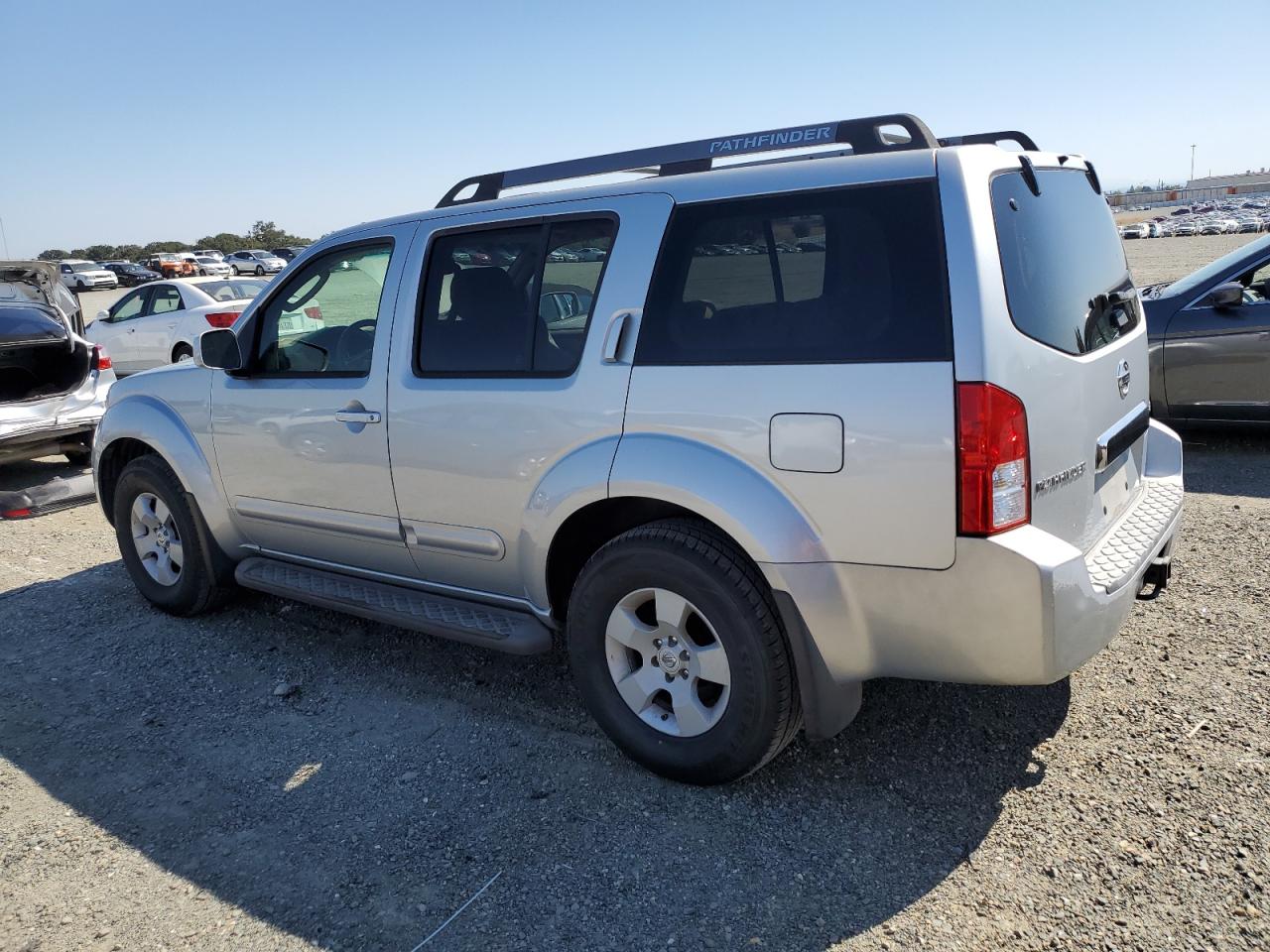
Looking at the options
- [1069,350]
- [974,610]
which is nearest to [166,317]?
[1069,350]

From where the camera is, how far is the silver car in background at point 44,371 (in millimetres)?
7812

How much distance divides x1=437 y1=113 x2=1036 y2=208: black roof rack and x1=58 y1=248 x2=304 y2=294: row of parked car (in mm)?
47732

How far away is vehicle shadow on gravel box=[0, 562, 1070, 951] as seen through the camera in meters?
2.72

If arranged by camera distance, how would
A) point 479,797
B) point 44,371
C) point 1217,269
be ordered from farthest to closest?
point 44,371
point 1217,269
point 479,797

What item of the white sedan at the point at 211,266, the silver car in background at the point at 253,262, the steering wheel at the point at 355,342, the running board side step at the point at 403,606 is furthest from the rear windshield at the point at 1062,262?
the silver car in background at the point at 253,262

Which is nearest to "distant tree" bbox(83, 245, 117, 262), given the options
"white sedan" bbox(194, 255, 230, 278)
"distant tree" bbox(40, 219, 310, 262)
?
"distant tree" bbox(40, 219, 310, 262)

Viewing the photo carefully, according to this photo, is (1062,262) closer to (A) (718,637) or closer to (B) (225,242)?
(A) (718,637)

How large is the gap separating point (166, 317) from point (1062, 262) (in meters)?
14.0

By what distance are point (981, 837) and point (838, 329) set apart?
160 centimetres

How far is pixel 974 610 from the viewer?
2.67 metres

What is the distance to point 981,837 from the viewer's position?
291cm

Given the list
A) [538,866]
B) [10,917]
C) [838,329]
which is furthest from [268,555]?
[838,329]

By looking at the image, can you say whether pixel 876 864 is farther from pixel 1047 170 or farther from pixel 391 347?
pixel 391 347

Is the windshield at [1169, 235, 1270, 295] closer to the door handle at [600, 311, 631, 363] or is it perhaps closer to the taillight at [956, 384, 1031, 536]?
the taillight at [956, 384, 1031, 536]
